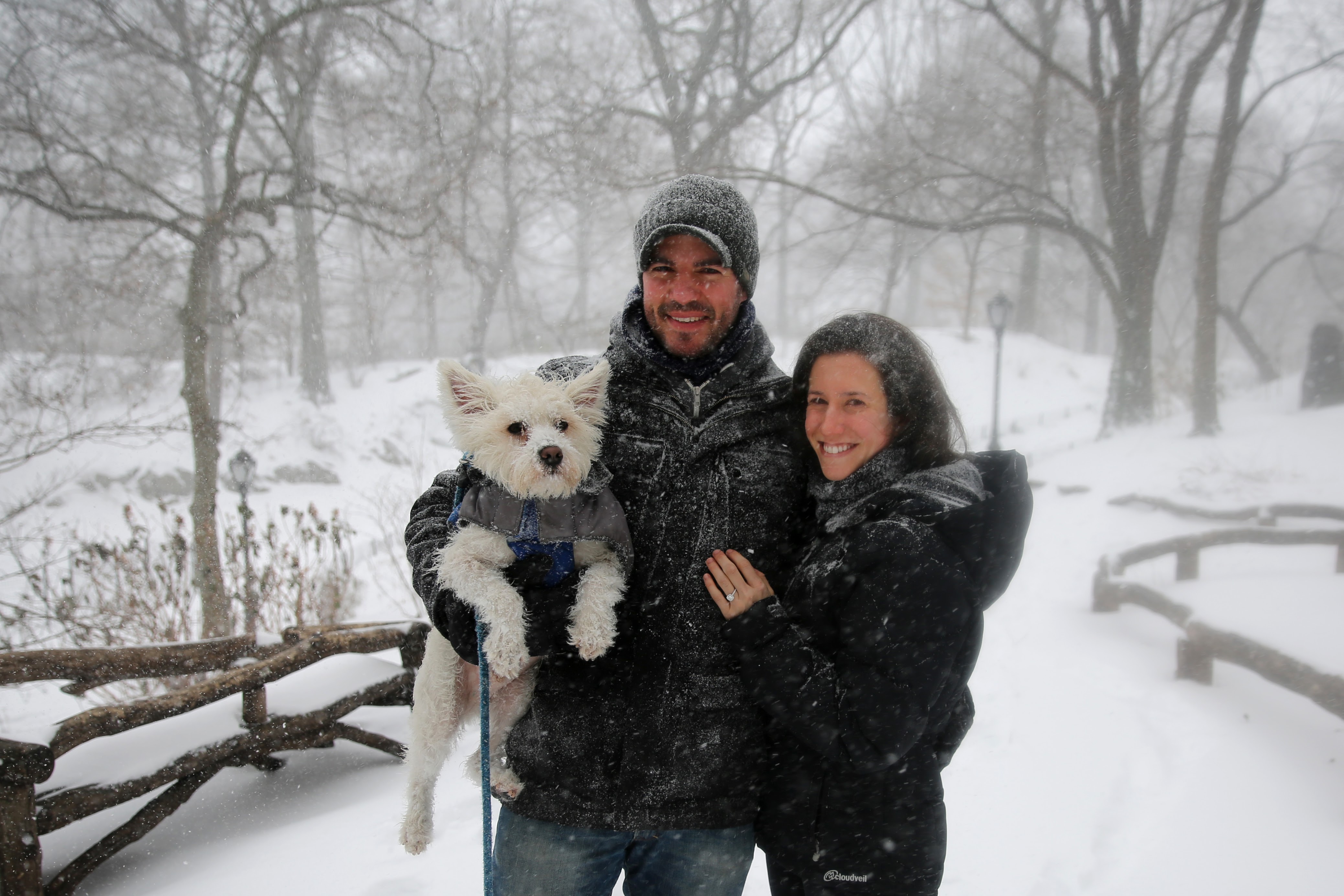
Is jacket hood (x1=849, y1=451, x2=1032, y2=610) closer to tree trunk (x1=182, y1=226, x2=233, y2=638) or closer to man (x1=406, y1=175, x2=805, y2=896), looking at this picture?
man (x1=406, y1=175, x2=805, y2=896)

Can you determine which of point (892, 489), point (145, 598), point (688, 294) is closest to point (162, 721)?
point (145, 598)

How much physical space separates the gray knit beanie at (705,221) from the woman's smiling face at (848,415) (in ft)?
1.36

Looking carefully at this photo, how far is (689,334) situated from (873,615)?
94 cm

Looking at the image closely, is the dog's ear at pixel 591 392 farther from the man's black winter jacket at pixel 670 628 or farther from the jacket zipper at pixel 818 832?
the jacket zipper at pixel 818 832

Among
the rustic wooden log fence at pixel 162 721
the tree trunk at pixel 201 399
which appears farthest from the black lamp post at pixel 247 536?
the rustic wooden log fence at pixel 162 721

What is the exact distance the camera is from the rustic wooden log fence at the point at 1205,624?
4.52 meters

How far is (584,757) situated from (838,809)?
0.73 meters

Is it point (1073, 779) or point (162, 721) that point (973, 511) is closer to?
point (1073, 779)

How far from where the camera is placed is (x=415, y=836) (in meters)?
2.22

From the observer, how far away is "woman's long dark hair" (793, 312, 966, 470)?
206 cm

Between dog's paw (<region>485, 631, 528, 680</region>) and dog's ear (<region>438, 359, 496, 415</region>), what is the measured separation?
0.68 metres

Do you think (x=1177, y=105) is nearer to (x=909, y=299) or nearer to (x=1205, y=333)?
(x=1205, y=333)

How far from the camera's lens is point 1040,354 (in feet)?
92.0

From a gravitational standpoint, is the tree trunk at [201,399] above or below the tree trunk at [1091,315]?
below
